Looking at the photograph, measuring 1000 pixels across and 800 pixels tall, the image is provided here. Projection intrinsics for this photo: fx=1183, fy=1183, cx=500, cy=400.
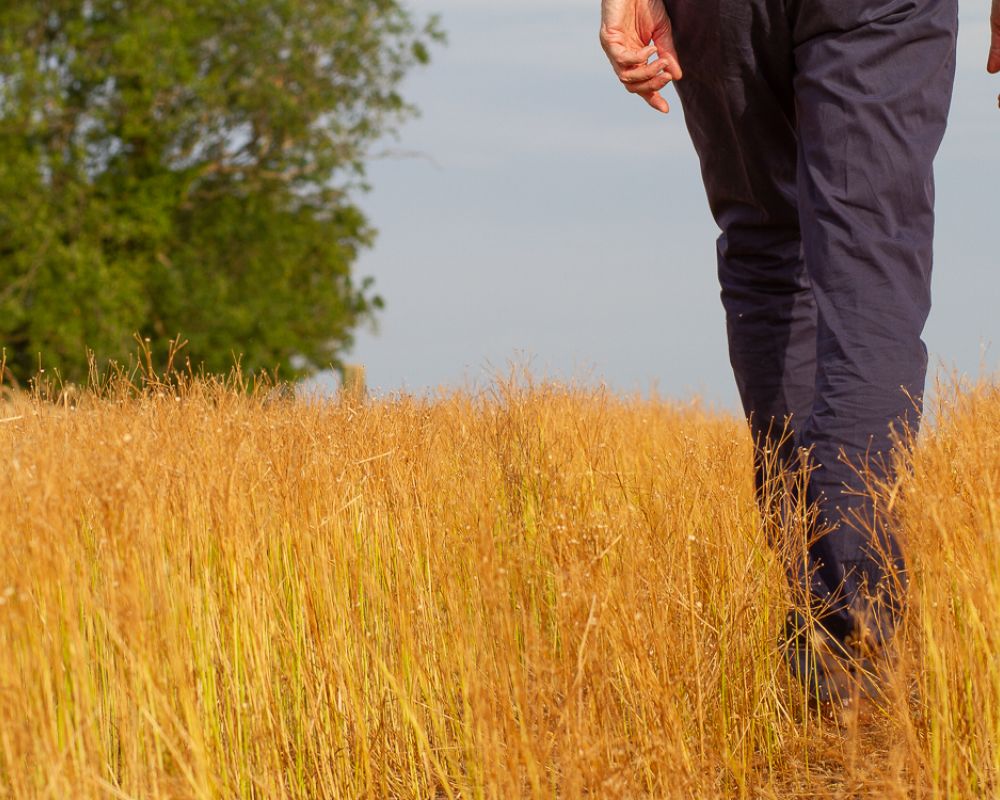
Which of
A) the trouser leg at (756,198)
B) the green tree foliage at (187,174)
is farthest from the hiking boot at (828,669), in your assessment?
the green tree foliage at (187,174)

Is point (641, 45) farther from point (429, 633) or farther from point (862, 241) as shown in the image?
point (429, 633)

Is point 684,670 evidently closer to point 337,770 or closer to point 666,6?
point 337,770

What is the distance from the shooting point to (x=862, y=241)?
2.47 m

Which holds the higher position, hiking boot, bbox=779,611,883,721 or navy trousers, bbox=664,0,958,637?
navy trousers, bbox=664,0,958,637

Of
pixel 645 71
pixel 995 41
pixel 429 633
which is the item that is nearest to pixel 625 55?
pixel 645 71

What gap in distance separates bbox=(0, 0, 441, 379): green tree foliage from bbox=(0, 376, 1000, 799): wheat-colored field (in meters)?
9.29

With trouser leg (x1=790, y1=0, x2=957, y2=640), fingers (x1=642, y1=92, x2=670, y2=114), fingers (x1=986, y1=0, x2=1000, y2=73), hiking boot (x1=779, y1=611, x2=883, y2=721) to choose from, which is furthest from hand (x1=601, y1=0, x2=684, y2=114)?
hiking boot (x1=779, y1=611, x2=883, y2=721)

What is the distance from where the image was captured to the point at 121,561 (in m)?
2.12

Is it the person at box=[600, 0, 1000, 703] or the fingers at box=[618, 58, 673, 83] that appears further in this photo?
the fingers at box=[618, 58, 673, 83]

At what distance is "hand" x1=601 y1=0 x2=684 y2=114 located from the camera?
9.20ft

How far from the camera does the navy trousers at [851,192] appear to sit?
7.97 feet

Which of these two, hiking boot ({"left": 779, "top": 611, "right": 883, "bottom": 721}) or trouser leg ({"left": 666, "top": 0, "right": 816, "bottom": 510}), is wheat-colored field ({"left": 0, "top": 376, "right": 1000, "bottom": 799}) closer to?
hiking boot ({"left": 779, "top": 611, "right": 883, "bottom": 721})

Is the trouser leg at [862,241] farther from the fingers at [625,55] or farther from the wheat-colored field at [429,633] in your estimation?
the fingers at [625,55]

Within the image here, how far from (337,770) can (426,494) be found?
0.88 metres
